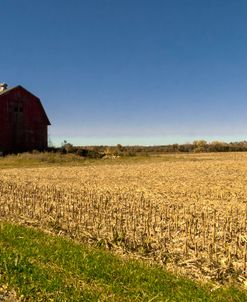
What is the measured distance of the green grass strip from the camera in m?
7.80

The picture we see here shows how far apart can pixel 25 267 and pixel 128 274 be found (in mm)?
2055

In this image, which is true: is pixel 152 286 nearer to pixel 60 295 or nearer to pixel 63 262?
pixel 60 295

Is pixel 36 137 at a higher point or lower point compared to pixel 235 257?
higher

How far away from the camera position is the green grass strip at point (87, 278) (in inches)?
307

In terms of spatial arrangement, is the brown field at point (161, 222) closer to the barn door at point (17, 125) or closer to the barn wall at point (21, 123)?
the barn wall at point (21, 123)

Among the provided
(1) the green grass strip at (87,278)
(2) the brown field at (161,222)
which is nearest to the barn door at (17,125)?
(2) the brown field at (161,222)

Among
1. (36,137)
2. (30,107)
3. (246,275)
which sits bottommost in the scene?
(246,275)

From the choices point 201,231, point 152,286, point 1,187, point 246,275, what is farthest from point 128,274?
point 1,187

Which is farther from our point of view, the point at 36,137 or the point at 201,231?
the point at 36,137

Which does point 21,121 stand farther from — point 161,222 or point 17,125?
point 161,222

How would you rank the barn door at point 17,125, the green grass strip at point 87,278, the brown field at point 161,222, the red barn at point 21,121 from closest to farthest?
1. the green grass strip at point 87,278
2. the brown field at point 161,222
3. the red barn at point 21,121
4. the barn door at point 17,125

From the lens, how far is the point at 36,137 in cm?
6016

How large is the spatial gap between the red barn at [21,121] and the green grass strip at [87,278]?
4720 cm

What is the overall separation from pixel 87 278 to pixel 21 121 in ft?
169
